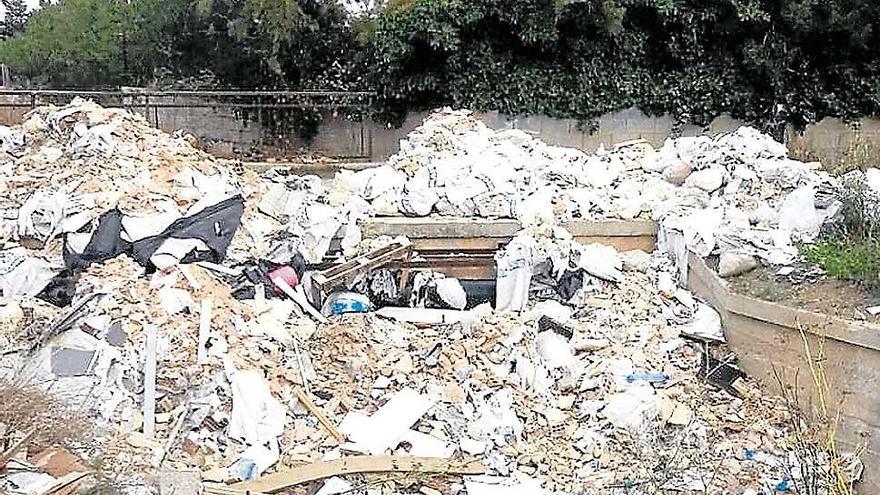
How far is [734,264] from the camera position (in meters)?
5.88

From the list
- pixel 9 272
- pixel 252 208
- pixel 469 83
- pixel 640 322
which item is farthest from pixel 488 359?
pixel 469 83

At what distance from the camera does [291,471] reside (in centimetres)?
440

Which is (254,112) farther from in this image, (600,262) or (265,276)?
(600,262)

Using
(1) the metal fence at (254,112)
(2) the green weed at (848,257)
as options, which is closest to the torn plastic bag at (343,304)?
(2) the green weed at (848,257)

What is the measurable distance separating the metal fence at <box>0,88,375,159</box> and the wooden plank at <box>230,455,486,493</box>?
879cm

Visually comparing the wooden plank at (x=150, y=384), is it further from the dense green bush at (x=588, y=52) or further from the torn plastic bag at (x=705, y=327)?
the dense green bush at (x=588, y=52)

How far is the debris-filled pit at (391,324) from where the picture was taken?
4.58 m

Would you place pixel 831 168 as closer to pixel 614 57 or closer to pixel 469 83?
pixel 614 57

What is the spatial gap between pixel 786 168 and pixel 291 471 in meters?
4.87

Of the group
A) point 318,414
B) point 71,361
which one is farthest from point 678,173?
point 71,361

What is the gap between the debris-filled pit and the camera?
458 centimetres

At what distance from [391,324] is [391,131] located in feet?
23.8

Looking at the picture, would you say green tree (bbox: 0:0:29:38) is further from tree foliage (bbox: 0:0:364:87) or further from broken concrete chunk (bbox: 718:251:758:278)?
broken concrete chunk (bbox: 718:251:758:278)

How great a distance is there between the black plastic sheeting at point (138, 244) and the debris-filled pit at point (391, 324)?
0.06 ft
